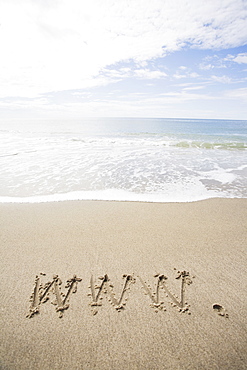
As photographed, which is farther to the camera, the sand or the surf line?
the surf line

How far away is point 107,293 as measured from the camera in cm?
250

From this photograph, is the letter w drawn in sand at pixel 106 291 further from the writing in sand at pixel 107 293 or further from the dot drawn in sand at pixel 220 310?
the dot drawn in sand at pixel 220 310

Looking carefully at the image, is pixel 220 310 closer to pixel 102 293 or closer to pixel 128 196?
→ pixel 102 293

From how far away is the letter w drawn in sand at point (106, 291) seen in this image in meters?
2.33

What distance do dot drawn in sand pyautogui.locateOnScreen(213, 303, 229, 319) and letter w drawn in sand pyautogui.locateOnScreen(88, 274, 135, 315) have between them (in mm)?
1063

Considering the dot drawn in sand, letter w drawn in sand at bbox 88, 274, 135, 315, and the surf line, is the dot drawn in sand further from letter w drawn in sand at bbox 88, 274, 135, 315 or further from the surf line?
letter w drawn in sand at bbox 88, 274, 135, 315

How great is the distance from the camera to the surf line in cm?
231

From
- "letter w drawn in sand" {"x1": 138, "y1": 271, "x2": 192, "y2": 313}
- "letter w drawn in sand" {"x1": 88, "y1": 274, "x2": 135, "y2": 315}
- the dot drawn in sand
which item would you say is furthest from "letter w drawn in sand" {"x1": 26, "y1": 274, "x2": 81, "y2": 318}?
the dot drawn in sand

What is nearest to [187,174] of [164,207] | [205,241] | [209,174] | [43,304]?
[209,174]

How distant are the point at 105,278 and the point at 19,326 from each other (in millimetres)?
1117

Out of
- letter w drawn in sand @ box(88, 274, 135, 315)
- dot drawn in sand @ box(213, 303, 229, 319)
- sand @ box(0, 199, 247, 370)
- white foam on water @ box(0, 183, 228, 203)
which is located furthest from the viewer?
white foam on water @ box(0, 183, 228, 203)

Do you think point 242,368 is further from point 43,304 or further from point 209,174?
point 209,174

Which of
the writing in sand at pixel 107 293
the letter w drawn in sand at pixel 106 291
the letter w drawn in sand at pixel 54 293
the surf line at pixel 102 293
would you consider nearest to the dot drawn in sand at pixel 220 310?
the writing in sand at pixel 107 293

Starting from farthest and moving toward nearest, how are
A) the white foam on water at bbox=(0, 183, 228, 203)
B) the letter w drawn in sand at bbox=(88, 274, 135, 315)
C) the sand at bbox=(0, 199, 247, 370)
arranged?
the white foam on water at bbox=(0, 183, 228, 203) → the letter w drawn in sand at bbox=(88, 274, 135, 315) → the sand at bbox=(0, 199, 247, 370)
